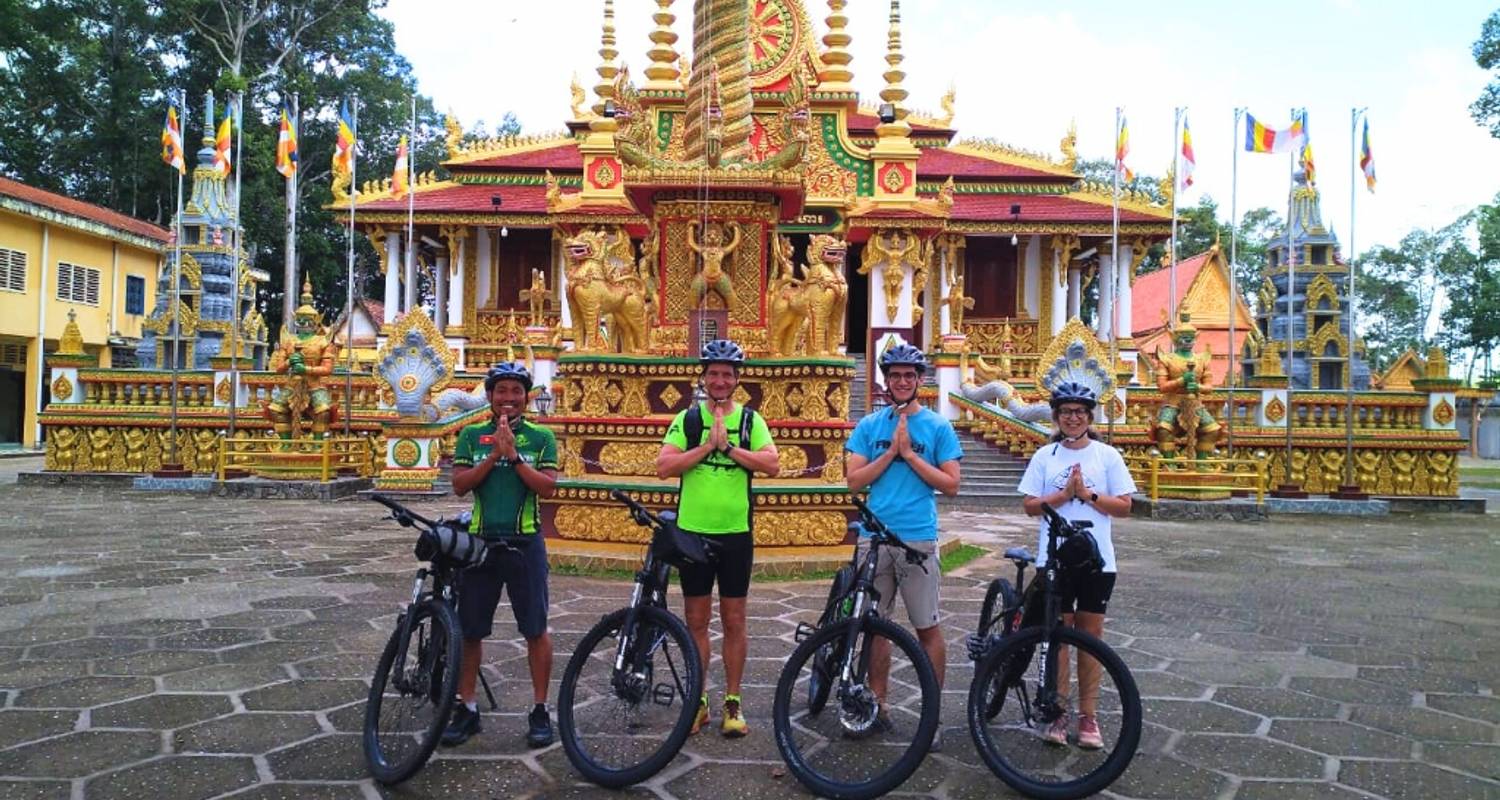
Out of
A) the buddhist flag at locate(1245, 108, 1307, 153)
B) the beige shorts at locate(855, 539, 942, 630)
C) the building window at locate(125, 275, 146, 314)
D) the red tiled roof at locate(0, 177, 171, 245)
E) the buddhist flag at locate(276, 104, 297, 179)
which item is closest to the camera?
the beige shorts at locate(855, 539, 942, 630)

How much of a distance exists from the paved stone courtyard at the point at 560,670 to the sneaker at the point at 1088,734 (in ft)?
0.76

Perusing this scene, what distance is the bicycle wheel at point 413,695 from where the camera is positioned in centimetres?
395

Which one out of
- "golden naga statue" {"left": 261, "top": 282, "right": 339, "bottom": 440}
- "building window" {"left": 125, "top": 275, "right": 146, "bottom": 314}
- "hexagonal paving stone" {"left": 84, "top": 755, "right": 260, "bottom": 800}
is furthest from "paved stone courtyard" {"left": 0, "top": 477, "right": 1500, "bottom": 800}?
"building window" {"left": 125, "top": 275, "right": 146, "bottom": 314}

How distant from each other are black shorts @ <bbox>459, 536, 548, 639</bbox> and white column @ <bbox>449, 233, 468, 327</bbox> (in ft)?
80.8

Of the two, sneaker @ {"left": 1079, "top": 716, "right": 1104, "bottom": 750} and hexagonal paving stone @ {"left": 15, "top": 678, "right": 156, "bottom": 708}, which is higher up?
sneaker @ {"left": 1079, "top": 716, "right": 1104, "bottom": 750}

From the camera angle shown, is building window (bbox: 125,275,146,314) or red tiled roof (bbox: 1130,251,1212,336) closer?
building window (bbox: 125,275,146,314)

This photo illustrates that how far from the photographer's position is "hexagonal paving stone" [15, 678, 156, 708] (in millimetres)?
4899

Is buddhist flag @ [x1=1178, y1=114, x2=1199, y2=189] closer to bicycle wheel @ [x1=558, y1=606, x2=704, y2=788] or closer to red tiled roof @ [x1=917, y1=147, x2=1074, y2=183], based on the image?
red tiled roof @ [x1=917, y1=147, x2=1074, y2=183]

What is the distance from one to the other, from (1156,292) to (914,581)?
129 ft

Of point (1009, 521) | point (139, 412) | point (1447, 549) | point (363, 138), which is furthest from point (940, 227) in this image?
point (363, 138)

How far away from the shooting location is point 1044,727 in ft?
14.5

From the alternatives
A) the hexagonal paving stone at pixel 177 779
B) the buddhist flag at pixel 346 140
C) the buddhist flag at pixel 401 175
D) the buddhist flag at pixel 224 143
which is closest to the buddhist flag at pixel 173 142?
the buddhist flag at pixel 224 143

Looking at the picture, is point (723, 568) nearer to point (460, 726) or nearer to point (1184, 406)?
point (460, 726)

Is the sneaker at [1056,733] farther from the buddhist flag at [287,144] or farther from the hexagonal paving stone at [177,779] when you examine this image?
the buddhist flag at [287,144]
